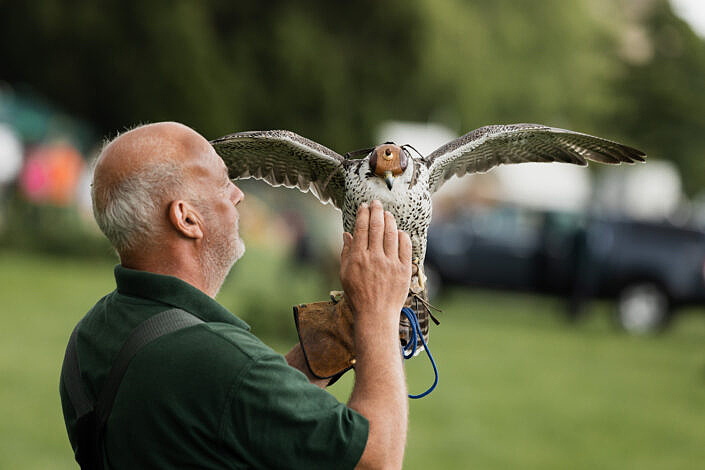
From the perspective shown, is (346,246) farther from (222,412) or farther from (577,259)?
(577,259)

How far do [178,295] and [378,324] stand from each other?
0.43m

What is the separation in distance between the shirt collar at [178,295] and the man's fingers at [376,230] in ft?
1.09

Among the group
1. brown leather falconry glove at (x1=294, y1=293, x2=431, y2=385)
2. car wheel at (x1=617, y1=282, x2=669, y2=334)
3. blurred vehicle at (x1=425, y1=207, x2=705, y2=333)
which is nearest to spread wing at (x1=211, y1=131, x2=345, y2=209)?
brown leather falconry glove at (x1=294, y1=293, x2=431, y2=385)

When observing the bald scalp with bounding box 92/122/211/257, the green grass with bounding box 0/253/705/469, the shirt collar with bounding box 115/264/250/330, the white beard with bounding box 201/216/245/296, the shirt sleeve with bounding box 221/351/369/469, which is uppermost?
the bald scalp with bounding box 92/122/211/257

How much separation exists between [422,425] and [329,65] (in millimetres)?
7584

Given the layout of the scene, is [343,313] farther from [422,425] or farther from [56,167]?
[56,167]

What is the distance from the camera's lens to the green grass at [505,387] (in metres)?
7.47

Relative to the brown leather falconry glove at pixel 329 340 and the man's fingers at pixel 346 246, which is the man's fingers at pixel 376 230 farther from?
the brown leather falconry glove at pixel 329 340

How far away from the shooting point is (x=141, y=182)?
5.88 ft

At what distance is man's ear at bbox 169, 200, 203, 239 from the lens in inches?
70.9

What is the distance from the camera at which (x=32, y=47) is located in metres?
13.7

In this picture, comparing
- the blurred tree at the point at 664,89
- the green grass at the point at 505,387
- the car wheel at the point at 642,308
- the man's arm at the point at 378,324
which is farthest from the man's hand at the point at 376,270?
the blurred tree at the point at 664,89

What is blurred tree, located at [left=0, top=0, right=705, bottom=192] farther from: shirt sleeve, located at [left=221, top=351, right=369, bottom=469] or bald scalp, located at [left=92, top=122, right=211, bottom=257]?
shirt sleeve, located at [left=221, top=351, right=369, bottom=469]

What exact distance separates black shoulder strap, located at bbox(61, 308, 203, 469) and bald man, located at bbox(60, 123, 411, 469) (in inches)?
0.6
